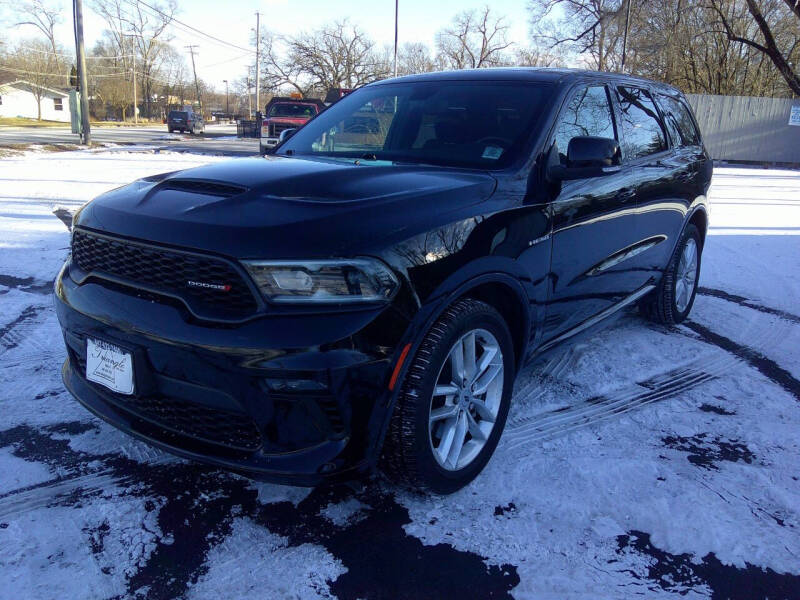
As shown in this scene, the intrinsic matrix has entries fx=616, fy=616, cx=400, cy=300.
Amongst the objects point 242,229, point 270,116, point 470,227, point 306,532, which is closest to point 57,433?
point 306,532

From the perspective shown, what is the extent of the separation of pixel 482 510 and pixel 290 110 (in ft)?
71.0

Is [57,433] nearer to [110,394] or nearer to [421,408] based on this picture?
[110,394]

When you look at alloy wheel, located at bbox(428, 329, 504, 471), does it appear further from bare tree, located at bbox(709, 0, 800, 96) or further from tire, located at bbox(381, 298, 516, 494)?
bare tree, located at bbox(709, 0, 800, 96)

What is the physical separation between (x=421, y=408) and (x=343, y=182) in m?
0.94

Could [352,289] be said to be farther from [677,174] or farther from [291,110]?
[291,110]

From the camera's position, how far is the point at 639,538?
2320mm

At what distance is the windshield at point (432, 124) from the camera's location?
3021 mm

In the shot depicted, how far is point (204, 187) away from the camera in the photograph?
2.47 meters

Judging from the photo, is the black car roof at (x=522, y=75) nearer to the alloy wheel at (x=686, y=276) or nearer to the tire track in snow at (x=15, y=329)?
the alloy wheel at (x=686, y=276)

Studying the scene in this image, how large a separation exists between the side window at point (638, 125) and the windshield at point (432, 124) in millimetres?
818

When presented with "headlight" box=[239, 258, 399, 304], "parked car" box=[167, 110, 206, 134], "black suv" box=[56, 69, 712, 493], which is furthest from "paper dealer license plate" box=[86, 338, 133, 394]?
"parked car" box=[167, 110, 206, 134]

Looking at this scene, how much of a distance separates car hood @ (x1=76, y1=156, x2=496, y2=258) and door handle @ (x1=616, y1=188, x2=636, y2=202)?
3.67ft

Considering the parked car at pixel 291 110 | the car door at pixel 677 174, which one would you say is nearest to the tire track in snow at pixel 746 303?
the car door at pixel 677 174

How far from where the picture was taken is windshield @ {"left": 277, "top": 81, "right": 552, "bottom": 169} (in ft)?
9.91
